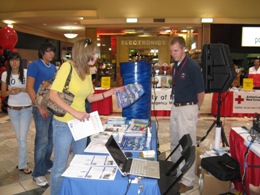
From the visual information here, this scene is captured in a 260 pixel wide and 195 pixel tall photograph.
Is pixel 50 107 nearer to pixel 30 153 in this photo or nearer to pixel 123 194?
pixel 123 194

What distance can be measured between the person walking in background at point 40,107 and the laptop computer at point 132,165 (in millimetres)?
1220

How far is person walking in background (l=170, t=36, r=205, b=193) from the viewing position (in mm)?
2512

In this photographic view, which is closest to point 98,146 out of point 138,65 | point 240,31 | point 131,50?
point 138,65

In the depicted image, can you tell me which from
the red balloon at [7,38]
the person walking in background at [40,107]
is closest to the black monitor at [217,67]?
the person walking in background at [40,107]

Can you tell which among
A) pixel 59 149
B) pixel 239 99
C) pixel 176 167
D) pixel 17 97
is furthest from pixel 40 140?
pixel 239 99

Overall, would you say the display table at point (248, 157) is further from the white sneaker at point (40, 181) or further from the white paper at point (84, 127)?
the white sneaker at point (40, 181)

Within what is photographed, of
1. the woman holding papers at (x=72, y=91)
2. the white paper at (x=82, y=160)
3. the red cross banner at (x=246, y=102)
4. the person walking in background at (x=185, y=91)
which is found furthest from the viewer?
the red cross banner at (x=246, y=102)

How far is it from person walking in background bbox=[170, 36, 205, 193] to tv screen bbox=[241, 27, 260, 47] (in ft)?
27.4

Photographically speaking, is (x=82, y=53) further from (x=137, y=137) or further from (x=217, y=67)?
(x=217, y=67)

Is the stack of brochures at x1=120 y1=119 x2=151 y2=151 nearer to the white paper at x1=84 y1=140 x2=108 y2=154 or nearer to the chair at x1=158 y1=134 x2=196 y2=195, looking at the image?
the white paper at x1=84 y1=140 x2=108 y2=154

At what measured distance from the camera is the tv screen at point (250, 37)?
9.69 m

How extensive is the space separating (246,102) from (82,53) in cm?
547

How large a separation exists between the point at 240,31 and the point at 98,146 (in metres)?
9.41

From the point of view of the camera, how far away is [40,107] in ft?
8.20
